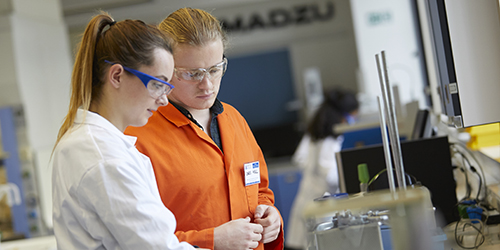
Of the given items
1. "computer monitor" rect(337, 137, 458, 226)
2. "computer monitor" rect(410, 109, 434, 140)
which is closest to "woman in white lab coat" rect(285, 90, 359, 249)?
"computer monitor" rect(410, 109, 434, 140)

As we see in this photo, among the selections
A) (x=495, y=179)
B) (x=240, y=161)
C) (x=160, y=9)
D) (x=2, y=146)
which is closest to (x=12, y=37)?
(x=2, y=146)

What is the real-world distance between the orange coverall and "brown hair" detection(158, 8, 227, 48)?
205 millimetres

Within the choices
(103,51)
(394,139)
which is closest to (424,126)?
(394,139)

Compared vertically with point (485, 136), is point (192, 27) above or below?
above

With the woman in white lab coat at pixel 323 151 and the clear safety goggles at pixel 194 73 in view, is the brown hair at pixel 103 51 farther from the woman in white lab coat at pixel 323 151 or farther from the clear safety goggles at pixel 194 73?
the woman in white lab coat at pixel 323 151

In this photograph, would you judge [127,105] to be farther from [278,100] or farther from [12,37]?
[278,100]

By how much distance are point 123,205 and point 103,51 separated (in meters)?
0.36

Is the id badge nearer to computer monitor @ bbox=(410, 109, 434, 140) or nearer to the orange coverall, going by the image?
the orange coverall

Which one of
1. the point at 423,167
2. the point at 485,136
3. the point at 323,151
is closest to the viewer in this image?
the point at 423,167

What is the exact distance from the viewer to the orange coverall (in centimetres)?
126

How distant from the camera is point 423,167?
187cm

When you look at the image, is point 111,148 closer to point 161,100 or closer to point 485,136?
point 161,100

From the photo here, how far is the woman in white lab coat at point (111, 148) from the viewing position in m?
0.94

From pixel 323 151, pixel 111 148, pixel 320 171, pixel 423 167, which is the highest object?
pixel 111 148
